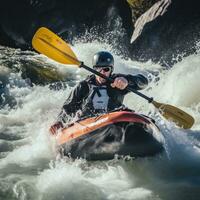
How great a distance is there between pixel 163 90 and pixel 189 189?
217 inches

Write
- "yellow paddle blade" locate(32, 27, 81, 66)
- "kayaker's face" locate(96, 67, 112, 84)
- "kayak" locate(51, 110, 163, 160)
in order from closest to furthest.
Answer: "kayak" locate(51, 110, 163, 160)
"kayaker's face" locate(96, 67, 112, 84)
"yellow paddle blade" locate(32, 27, 81, 66)

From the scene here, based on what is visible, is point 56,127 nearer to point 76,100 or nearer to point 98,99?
point 76,100

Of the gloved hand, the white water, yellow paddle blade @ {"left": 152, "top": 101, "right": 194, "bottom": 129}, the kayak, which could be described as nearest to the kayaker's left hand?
the kayak

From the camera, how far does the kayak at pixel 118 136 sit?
20.1 feet

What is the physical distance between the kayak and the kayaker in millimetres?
425

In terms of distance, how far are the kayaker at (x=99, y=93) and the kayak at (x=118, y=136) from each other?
0.43 m

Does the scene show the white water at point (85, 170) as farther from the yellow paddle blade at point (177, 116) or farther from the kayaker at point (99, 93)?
the kayaker at point (99, 93)

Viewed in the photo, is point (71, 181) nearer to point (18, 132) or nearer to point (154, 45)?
point (18, 132)

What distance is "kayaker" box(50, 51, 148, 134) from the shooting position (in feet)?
23.1

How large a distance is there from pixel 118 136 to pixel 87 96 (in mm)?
1243

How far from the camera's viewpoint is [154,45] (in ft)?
61.5

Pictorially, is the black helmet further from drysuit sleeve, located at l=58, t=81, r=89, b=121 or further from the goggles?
drysuit sleeve, located at l=58, t=81, r=89, b=121

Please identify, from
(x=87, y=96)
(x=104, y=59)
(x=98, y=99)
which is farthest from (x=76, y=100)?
(x=104, y=59)

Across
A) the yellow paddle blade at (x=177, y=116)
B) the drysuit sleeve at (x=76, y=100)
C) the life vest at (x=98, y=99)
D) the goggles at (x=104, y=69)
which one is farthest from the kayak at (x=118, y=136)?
the yellow paddle blade at (x=177, y=116)
